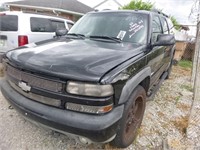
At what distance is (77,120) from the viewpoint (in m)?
1.90

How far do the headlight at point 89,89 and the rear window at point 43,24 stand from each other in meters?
4.14

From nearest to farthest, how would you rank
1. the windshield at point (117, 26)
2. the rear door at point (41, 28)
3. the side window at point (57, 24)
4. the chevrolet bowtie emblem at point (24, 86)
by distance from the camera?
1. the chevrolet bowtie emblem at point (24, 86)
2. the windshield at point (117, 26)
3. the rear door at point (41, 28)
4. the side window at point (57, 24)

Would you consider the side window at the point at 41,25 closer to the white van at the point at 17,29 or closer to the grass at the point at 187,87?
the white van at the point at 17,29

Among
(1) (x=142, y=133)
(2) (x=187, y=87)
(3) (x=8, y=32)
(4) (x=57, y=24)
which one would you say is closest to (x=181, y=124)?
(1) (x=142, y=133)

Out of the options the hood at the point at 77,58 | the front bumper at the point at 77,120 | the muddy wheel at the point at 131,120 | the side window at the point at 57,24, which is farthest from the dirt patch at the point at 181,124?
the side window at the point at 57,24

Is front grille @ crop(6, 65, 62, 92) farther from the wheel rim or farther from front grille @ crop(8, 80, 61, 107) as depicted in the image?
the wheel rim

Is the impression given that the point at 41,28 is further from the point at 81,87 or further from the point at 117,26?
the point at 81,87

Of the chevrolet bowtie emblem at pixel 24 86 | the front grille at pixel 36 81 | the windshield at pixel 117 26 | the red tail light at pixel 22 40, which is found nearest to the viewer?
the front grille at pixel 36 81

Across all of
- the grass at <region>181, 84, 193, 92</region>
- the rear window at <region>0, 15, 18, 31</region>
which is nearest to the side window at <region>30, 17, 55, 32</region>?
the rear window at <region>0, 15, 18, 31</region>

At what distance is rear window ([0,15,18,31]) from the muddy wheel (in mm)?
3921

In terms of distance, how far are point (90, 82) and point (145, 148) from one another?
150cm

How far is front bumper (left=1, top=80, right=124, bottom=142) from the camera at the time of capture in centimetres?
188

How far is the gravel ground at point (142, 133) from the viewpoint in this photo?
8.66ft

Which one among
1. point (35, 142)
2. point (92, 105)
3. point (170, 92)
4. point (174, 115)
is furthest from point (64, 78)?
point (170, 92)
